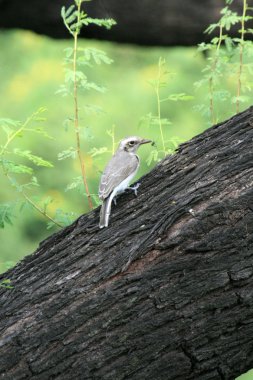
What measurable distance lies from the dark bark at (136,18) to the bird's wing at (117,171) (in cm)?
481

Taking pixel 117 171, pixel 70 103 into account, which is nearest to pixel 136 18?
pixel 70 103

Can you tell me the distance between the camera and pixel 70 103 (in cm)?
958

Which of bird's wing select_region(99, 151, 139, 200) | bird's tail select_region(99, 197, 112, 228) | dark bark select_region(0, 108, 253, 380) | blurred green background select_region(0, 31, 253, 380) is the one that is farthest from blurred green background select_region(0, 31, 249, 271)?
dark bark select_region(0, 108, 253, 380)

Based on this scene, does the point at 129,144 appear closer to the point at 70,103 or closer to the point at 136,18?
the point at 70,103

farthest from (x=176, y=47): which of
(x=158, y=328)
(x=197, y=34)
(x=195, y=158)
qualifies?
(x=158, y=328)

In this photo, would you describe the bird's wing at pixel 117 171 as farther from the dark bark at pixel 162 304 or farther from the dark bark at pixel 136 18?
the dark bark at pixel 136 18

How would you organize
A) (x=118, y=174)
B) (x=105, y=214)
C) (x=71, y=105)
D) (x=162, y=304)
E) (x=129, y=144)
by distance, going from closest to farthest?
(x=162, y=304), (x=105, y=214), (x=118, y=174), (x=129, y=144), (x=71, y=105)

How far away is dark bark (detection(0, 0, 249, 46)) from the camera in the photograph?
9.26m

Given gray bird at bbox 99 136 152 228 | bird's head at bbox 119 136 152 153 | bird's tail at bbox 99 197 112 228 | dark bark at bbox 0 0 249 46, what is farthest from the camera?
dark bark at bbox 0 0 249 46

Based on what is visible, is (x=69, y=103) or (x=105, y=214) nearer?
(x=105, y=214)

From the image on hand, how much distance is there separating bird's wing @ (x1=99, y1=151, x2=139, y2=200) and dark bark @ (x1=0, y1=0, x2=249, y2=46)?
481 centimetres

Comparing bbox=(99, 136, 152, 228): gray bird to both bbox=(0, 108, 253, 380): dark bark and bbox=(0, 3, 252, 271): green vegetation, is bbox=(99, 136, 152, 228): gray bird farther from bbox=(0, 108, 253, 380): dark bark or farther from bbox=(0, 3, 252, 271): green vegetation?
bbox=(0, 3, 252, 271): green vegetation

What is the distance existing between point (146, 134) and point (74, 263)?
16.7 feet

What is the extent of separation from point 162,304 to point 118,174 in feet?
3.80
